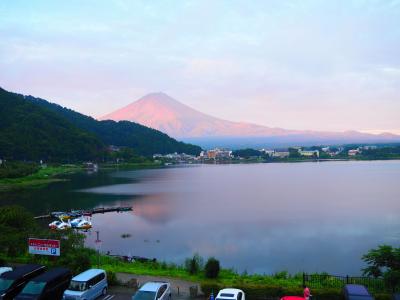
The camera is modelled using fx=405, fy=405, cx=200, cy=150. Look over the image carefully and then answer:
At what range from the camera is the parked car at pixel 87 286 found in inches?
313

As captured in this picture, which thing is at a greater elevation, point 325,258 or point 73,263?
point 73,263

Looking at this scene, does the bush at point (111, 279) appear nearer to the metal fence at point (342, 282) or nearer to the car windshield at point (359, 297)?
the metal fence at point (342, 282)

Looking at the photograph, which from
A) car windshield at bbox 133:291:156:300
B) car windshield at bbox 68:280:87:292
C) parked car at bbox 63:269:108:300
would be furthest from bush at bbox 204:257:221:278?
car windshield at bbox 68:280:87:292

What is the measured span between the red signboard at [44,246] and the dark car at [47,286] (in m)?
1.32

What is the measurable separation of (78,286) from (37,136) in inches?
2900

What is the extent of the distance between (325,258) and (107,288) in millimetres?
9551

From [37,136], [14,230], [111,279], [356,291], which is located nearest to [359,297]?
[356,291]

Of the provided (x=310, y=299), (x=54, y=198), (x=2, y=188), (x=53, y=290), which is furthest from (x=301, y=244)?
(x=2, y=188)

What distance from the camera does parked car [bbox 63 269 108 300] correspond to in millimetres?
7945

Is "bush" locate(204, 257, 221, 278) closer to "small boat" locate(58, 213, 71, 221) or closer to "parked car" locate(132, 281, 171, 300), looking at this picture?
"parked car" locate(132, 281, 171, 300)

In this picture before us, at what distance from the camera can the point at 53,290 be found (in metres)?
8.09

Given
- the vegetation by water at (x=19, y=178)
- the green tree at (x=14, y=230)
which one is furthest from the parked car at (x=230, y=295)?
the vegetation by water at (x=19, y=178)

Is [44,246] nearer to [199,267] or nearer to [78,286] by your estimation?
[78,286]

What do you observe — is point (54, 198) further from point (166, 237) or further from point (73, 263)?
point (73, 263)
